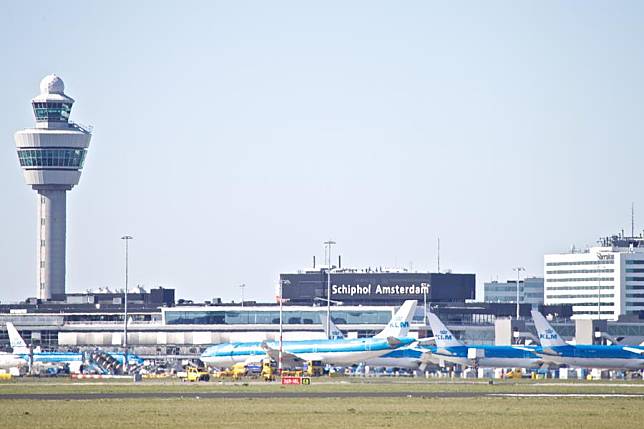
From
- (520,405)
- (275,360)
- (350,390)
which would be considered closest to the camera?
(520,405)

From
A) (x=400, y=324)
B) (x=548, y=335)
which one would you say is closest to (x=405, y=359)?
(x=400, y=324)

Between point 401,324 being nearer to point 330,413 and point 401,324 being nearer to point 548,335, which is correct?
point 548,335

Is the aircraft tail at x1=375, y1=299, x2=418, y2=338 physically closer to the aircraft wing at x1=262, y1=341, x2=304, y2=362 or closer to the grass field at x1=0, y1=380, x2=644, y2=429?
the aircraft wing at x1=262, y1=341, x2=304, y2=362

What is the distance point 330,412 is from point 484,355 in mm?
96844

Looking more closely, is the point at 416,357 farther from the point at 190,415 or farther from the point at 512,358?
the point at 190,415

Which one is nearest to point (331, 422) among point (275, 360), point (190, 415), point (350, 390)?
point (190, 415)

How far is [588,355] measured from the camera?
18700cm

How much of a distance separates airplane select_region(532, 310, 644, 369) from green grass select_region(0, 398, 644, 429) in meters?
74.4

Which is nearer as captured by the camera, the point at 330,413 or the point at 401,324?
the point at 330,413

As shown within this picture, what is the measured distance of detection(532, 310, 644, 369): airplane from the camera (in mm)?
186250

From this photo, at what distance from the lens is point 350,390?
129375 millimetres

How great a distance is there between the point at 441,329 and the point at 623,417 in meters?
102

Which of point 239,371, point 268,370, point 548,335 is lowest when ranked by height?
point 239,371

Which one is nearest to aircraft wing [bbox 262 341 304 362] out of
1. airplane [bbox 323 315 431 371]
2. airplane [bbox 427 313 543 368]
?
airplane [bbox 323 315 431 371]
